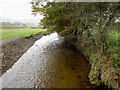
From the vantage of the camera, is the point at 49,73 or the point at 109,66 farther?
the point at 49,73

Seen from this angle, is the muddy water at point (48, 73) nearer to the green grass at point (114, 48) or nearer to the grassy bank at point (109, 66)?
the grassy bank at point (109, 66)

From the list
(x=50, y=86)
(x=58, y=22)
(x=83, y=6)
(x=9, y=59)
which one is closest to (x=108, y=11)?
(x=83, y=6)

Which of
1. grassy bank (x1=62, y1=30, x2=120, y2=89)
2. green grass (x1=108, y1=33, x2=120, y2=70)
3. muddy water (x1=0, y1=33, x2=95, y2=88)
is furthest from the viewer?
muddy water (x1=0, y1=33, x2=95, y2=88)

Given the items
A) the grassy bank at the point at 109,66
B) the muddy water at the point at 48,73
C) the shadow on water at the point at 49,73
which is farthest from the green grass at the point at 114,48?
the muddy water at the point at 48,73

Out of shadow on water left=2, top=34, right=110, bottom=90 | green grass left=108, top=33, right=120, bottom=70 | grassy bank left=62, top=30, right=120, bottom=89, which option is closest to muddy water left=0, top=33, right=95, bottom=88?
shadow on water left=2, top=34, right=110, bottom=90

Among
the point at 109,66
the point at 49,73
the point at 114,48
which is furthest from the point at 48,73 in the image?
the point at 109,66

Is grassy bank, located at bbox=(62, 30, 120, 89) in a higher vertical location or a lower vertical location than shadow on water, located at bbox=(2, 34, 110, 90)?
higher

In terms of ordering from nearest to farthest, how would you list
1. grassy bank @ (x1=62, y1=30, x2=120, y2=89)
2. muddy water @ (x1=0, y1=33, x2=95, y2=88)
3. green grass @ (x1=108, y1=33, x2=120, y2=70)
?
grassy bank @ (x1=62, y1=30, x2=120, y2=89)
green grass @ (x1=108, y1=33, x2=120, y2=70)
muddy water @ (x1=0, y1=33, x2=95, y2=88)

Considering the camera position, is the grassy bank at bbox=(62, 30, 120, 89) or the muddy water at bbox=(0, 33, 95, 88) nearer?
the grassy bank at bbox=(62, 30, 120, 89)

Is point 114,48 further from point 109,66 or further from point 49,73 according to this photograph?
point 49,73

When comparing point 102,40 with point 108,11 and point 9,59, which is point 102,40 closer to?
point 108,11

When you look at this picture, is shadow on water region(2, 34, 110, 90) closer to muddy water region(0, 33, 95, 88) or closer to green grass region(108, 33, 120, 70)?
muddy water region(0, 33, 95, 88)

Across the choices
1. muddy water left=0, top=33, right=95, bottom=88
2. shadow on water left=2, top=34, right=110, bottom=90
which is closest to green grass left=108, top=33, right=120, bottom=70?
shadow on water left=2, top=34, right=110, bottom=90

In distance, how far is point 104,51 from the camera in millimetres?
12625
